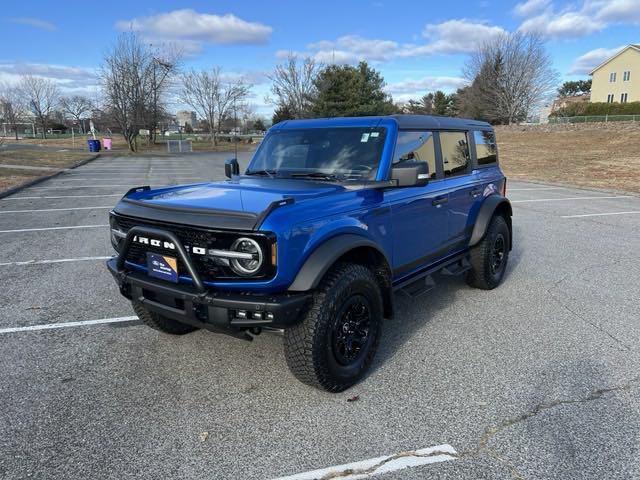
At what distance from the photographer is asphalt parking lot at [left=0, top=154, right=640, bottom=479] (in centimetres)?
247

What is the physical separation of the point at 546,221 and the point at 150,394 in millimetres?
8381

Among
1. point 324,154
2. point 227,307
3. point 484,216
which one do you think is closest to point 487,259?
point 484,216

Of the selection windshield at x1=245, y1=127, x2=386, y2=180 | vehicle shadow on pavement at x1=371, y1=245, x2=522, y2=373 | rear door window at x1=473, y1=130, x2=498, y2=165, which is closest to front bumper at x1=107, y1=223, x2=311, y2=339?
vehicle shadow on pavement at x1=371, y1=245, x2=522, y2=373

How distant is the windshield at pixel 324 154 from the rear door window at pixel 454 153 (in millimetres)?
958

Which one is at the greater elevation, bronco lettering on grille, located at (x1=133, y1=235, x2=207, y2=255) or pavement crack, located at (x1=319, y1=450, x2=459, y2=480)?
bronco lettering on grille, located at (x1=133, y1=235, x2=207, y2=255)

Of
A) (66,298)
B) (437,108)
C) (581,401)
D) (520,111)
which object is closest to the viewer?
(581,401)

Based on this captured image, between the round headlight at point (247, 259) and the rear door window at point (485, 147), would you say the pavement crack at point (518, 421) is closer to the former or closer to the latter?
the round headlight at point (247, 259)

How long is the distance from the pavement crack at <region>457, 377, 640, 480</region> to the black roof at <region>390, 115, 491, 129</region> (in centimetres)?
231

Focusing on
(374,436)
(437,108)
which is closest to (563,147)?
(374,436)

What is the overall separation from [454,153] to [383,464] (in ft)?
10.3

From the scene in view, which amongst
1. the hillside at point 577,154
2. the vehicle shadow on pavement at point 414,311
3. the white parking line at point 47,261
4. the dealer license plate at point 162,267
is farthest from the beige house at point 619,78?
the dealer license plate at point 162,267

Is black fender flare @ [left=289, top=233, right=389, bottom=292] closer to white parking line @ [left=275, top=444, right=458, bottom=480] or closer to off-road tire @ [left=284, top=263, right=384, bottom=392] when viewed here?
off-road tire @ [left=284, top=263, right=384, bottom=392]

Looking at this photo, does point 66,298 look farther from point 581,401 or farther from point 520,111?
point 520,111

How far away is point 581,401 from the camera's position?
9.82 feet
